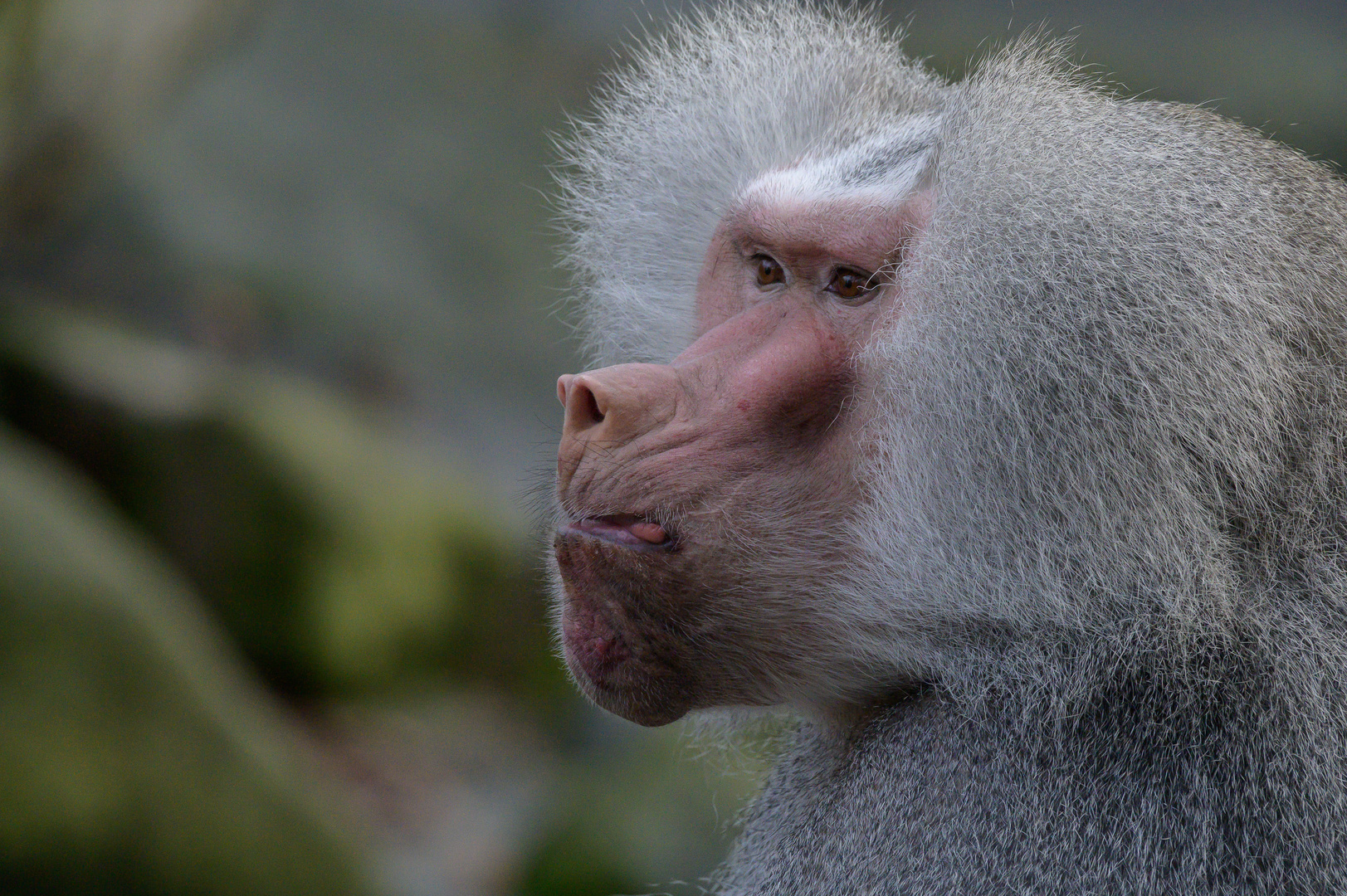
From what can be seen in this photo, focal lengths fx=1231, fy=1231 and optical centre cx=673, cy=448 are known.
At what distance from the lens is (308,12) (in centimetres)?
1061

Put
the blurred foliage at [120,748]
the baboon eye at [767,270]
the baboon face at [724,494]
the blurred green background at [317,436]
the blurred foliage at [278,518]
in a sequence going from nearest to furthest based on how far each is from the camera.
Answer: the baboon face at [724,494] → the baboon eye at [767,270] → the blurred foliage at [120,748] → the blurred green background at [317,436] → the blurred foliage at [278,518]

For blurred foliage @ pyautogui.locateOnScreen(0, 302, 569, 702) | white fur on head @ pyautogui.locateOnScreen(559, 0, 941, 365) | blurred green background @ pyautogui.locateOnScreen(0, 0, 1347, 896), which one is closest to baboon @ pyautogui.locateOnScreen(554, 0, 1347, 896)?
white fur on head @ pyautogui.locateOnScreen(559, 0, 941, 365)

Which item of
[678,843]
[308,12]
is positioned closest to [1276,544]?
[678,843]

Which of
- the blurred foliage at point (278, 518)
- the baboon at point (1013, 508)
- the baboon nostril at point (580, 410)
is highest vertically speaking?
the baboon nostril at point (580, 410)

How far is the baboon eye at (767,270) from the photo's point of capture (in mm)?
1881

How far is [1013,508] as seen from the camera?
4.73 ft

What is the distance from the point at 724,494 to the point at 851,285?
1.19 feet

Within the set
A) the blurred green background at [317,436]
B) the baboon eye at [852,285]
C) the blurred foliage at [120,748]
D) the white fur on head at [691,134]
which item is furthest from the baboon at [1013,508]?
the blurred foliage at [120,748]

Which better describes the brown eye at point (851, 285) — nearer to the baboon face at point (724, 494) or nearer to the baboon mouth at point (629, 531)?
the baboon face at point (724, 494)

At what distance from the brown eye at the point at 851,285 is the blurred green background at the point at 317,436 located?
21.8 inches

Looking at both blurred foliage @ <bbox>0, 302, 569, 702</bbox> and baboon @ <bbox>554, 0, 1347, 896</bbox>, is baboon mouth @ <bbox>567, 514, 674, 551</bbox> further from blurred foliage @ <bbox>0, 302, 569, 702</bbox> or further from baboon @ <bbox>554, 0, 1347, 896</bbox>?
blurred foliage @ <bbox>0, 302, 569, 702</bbox>

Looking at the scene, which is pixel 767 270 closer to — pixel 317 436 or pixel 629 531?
pixel 629 531

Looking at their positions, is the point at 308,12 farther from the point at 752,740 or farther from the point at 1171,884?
the point at 1171,884

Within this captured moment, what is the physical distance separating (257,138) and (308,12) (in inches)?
58.1
